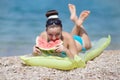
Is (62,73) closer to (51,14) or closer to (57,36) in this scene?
(57,36)

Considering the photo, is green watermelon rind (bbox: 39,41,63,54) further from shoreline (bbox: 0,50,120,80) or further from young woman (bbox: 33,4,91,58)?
shoreline (bbox: 0,50,120,80)

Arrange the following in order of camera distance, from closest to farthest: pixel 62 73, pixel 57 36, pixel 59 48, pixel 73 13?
1. pixel 62 73
2. pixel 59 48
3. pixel 57 36
4. pixel 73 13

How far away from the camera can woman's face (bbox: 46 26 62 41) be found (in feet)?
13.3

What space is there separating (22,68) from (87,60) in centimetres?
83

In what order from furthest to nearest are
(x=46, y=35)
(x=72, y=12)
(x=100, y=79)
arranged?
(x=72, y=12) → (x=46, y=35) → (x=100, y=79)

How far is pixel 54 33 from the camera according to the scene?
4055mm

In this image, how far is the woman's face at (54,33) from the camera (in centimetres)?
405

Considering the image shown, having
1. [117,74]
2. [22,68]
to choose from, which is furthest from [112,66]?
[22,68]

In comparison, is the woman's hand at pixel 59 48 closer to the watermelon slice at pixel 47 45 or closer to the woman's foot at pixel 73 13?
the watermelon slice at pixel 47 45

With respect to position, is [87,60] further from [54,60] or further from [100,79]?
[100,79]

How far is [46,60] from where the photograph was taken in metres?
3.97

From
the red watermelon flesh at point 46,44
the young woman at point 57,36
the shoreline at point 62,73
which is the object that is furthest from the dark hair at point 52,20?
the shoreline at point 62,73

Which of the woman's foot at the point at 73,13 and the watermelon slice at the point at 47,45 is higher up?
the woman's foot at the point at 73,13

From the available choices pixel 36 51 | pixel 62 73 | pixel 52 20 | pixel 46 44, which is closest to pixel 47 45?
pixel 46 44
